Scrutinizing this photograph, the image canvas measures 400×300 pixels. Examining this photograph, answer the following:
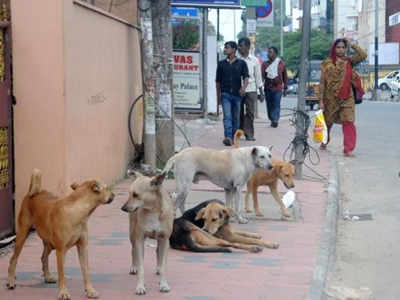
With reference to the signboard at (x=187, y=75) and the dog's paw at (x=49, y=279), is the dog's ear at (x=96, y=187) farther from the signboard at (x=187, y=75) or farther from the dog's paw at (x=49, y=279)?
the signboard at (x=187, y=75)

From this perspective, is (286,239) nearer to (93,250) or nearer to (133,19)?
(93,250)

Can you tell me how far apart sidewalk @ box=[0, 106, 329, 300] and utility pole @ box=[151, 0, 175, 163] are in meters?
2.51

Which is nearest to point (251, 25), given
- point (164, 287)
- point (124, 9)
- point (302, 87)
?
point (124, 9)

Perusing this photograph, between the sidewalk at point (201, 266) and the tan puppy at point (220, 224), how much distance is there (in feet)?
0.65

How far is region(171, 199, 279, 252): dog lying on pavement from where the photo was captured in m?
8.13

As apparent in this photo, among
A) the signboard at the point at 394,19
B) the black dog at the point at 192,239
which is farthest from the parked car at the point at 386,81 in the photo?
the black dog at the point at 192,239

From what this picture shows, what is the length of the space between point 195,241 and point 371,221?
3.25 meters

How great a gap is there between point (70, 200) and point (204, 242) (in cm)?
222

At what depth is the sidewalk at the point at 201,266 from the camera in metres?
6.55

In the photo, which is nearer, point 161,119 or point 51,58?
point 51,58

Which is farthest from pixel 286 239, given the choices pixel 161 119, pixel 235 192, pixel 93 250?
pixel 161 119

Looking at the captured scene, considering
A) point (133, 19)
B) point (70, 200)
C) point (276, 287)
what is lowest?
point (276, 287)

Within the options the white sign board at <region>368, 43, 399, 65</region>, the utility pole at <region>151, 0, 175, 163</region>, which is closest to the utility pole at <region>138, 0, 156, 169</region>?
the utility pole at <region>151, 0, 175, 163</region>

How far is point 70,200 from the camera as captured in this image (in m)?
6.14
